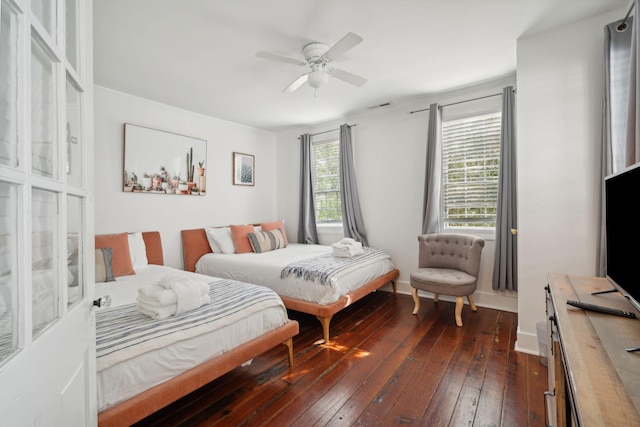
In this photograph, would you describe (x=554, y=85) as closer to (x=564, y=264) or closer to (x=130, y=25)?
(x=564, y=264)

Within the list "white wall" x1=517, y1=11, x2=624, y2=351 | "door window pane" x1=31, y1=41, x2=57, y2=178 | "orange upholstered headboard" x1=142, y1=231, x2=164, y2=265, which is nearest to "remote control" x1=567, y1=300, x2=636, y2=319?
"white wall" x1=517, y1=11, x2=624, y2=351

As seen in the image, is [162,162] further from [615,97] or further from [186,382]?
[615,97]

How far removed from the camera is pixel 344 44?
6.81ft

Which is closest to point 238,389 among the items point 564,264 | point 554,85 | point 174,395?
point 174,395

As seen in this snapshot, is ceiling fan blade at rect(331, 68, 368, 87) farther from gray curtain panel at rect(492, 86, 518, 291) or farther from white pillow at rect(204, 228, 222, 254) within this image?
white pillow at rect(204, 228, 222, 254)

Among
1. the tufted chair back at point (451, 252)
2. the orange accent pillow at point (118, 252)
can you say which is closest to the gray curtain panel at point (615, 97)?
the tufted chair back at point (451, 252)

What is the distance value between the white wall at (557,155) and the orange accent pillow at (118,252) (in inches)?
146

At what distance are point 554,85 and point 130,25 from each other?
10.8 feet

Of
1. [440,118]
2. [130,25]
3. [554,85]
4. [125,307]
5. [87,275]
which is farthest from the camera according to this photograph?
[440,118]

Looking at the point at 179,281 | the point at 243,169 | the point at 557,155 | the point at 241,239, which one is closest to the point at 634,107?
the point at 557,155

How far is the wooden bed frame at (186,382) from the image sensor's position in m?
1.32

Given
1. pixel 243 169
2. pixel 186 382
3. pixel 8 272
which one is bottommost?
pixel 186 382

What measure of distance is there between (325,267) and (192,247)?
2072mm

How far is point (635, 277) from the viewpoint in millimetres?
1188
